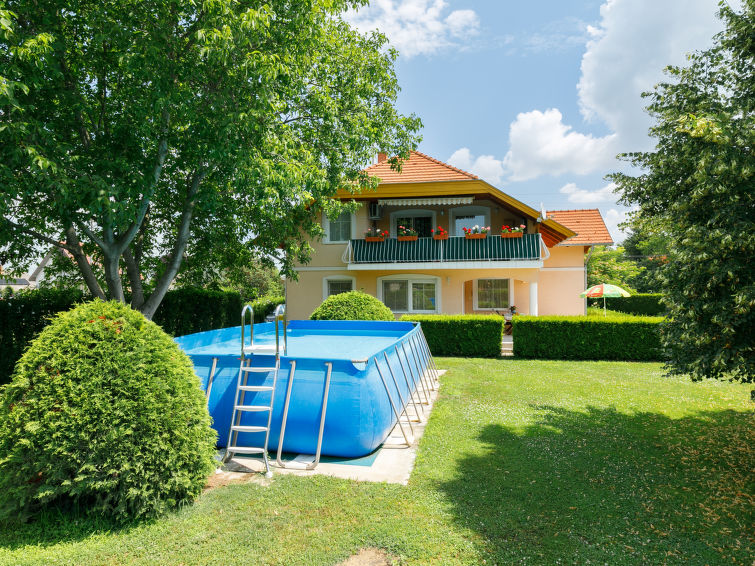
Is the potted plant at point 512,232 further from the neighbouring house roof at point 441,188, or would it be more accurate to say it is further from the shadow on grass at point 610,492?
the shadow on grass at point 610,492

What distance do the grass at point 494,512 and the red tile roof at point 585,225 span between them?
14811 millimetres

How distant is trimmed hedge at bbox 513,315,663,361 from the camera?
1328 centimetres

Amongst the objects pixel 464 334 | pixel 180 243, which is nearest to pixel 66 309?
A: pixel 180 243

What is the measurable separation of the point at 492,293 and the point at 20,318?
1776 cm

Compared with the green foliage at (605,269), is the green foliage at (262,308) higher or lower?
lower

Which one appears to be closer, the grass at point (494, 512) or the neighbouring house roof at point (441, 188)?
the grass at point (494, 512)

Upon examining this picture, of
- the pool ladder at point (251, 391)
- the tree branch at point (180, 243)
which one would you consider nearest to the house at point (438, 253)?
the tree branch at point (180, 243)

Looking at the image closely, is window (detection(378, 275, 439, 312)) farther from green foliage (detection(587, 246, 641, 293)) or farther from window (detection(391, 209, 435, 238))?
green foliage (detection(587, 246, 641, 293))

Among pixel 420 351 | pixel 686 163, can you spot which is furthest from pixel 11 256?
pixel 686 163

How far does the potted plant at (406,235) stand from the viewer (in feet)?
61.9

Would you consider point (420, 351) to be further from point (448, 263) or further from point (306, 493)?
point (448, 263)

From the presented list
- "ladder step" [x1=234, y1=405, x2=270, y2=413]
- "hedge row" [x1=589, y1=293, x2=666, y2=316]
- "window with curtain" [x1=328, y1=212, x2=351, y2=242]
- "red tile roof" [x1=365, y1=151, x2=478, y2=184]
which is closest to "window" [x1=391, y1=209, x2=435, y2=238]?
"red tile roof" [x1=365, y1=151, x2=478, y2=184]

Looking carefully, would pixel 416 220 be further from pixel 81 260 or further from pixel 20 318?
pixel 20 318

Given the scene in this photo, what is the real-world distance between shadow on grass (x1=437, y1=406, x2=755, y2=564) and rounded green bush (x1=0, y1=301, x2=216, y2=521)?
2839mm
